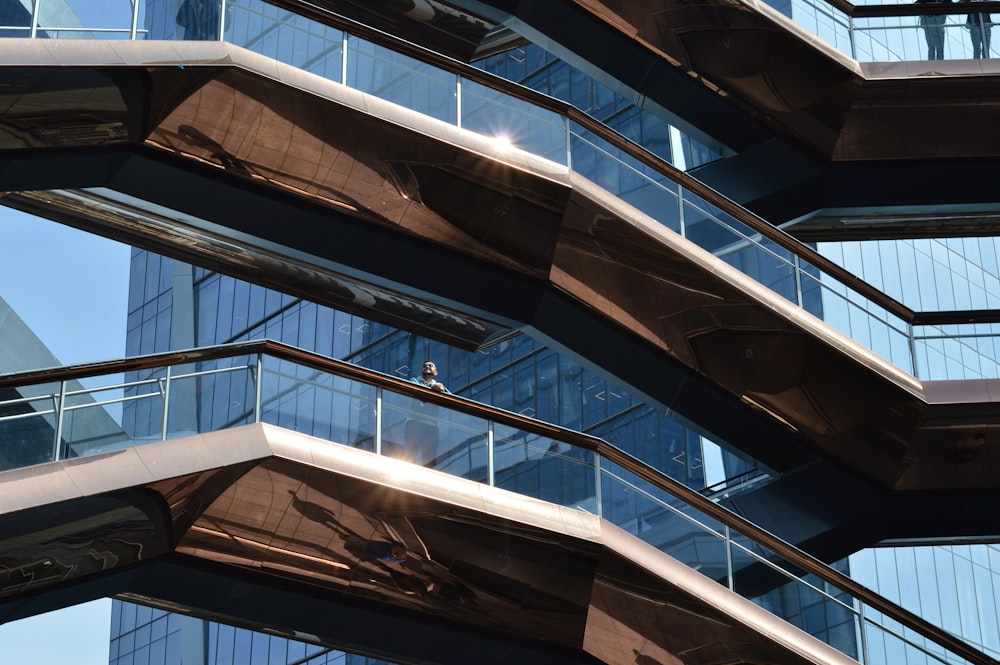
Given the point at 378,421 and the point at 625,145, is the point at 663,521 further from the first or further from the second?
the point at 625,145

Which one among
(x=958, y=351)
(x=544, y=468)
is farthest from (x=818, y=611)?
(x=958, y=351)

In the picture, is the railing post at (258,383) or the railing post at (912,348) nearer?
the railing post at (258,383)

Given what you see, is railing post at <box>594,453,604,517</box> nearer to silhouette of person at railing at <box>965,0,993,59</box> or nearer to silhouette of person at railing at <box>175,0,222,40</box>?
silhouette of person at railing at <box>175,0,222,40</box>

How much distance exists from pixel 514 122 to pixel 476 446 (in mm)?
3022

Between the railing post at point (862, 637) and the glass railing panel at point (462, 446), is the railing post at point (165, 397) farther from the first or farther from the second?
the railing post at point (862, 637)

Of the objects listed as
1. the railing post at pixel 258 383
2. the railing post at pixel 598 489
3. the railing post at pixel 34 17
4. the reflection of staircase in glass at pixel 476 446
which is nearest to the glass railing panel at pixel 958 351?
the reflection of staircase in glass at pixel 476 446

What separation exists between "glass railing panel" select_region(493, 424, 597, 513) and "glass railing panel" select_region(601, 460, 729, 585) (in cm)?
16

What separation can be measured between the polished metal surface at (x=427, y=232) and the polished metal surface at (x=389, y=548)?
2.49 m

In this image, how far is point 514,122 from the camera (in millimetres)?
12906

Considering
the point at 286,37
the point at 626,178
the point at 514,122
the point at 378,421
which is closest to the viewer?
the point at 378,421

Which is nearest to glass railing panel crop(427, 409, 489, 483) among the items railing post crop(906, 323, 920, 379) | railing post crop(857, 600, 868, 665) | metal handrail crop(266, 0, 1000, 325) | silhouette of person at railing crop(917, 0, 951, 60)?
metal handrail crop(266, 0, 1000, 325)

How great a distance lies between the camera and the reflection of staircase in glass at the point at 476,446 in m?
10.2

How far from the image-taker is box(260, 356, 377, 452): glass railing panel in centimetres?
1059

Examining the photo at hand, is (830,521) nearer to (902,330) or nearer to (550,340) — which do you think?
(902,330)
